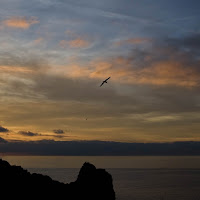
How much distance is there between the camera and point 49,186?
3278 inches

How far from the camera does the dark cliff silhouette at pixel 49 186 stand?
76.6 meters

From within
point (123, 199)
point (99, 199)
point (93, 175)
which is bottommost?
point (123, 199)

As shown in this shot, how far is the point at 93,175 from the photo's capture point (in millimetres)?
91000

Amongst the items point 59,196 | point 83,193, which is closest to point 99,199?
point 83,193

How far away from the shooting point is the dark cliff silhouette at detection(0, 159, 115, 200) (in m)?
76.6

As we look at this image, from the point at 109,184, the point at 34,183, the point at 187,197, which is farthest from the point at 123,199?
the point at 34,183

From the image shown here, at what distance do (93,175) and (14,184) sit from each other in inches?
916

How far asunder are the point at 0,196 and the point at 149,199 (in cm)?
13278

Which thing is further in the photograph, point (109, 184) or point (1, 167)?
point (109, 184)

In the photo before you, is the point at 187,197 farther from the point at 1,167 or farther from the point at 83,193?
the point at 1,167

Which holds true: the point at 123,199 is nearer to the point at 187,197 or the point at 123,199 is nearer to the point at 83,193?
the point at 187,197

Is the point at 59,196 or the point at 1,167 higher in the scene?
the point at 1,167

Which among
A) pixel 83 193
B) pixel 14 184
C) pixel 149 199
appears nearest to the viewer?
pixel 14 184

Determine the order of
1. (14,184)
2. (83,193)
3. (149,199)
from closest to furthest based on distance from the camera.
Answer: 1. (14,184)
2. (83,193)
3. (149,199)
